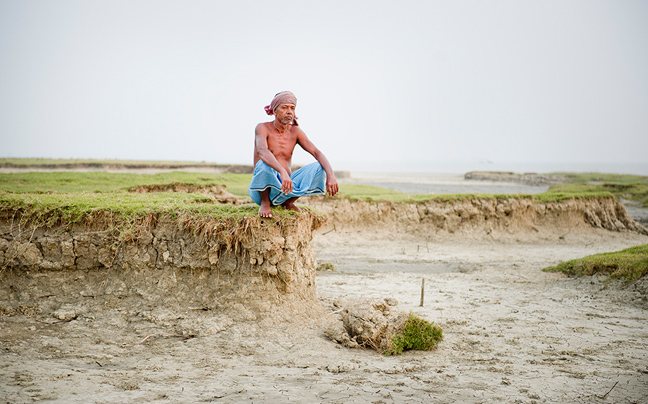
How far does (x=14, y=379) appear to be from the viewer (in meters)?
4.35

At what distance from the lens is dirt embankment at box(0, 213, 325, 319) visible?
605 cm

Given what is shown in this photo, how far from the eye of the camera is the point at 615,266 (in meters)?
9.42

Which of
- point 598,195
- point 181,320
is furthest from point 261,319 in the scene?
point 598,195

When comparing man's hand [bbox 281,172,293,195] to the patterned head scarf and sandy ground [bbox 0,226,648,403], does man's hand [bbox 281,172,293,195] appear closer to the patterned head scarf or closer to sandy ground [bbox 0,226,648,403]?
the patterned head scarf

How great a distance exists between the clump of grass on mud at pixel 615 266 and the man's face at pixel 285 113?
758 centimetres

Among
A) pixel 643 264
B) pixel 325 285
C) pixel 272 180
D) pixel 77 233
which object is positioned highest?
pixel 272 180

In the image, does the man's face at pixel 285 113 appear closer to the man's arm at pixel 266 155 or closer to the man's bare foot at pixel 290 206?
the man's arm at pixel 266 155

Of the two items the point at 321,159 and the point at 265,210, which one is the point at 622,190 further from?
the point at 265,210

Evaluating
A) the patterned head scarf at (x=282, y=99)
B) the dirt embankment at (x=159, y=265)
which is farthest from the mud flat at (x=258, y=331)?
the patterned head scarf at (x=282, y=99)

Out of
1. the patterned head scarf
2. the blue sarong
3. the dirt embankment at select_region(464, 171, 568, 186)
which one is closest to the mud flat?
the blue sarong

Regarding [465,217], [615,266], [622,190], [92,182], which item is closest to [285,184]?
[615,266]

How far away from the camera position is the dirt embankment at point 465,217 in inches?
628

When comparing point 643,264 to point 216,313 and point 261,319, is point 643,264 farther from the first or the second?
point 216,313

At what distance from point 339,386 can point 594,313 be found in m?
5.40
